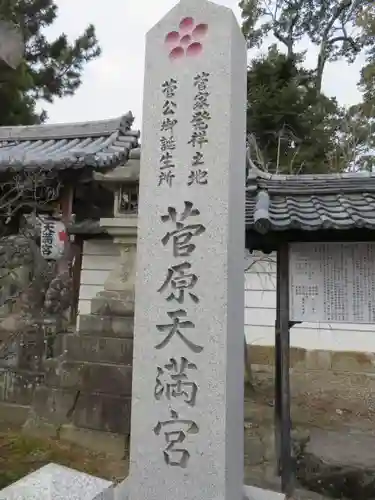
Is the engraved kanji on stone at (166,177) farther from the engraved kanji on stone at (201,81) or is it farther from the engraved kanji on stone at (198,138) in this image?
the engraved kanji on stone at (201,81)

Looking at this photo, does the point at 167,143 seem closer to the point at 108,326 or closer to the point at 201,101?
the point at 201,101

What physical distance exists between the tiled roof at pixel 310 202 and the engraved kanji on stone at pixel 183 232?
4.41 ft

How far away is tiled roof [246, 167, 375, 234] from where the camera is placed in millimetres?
3963

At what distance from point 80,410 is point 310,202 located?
3.58 m

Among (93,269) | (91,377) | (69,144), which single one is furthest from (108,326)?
(69,144)

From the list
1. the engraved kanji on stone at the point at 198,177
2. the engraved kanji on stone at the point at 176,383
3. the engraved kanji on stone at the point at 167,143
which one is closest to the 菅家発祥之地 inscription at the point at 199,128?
the engraved kanji on stone at the point at 198,177

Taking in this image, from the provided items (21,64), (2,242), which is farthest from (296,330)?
(21,64)

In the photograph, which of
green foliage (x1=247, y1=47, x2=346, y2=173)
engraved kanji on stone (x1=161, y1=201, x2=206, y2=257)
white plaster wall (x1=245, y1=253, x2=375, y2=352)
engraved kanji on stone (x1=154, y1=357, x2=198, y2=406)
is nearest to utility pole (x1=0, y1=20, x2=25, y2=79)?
green foliage (x1=247, y1=47, x2=346, y2=173)

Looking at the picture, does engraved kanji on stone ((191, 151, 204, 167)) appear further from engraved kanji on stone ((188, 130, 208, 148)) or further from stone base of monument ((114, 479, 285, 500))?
stone base of monument ((114, 479, 285, 500))

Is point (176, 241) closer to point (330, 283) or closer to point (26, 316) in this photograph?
point (330, 283)

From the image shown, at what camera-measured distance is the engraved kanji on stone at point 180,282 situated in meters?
2.69

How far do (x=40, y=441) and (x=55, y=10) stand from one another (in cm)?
1597

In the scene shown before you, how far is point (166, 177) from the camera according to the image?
2.85 meters

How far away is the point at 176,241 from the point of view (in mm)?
2777
